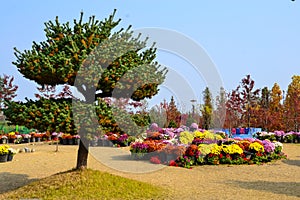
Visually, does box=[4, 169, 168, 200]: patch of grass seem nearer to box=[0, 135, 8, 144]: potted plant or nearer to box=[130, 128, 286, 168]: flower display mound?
box=[130, 128, 286, 168]: flower display mound

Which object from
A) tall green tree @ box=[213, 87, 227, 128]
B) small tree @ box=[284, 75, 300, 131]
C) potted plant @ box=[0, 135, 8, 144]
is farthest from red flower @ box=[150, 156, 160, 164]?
small tree @ box=[284, 75, 300, 131]

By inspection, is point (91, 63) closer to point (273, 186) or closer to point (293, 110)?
point (273, 186)

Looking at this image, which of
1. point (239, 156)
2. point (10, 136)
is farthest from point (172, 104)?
point (239, 156)

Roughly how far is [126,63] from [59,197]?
2951 millimetres

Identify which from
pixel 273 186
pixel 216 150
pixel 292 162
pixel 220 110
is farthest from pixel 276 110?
pixel 273 186

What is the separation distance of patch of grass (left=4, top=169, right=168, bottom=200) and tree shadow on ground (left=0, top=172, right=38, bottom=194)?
817 mm

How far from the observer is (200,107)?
1289 inches

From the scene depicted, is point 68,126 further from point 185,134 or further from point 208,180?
point 185,134

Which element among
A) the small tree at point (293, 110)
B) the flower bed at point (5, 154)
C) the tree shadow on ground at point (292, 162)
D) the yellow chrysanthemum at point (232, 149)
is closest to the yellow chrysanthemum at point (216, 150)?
the yellow chrysanthemum at point (232, 149)

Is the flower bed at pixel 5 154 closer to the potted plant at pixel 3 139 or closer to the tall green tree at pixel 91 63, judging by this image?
the tall green tree at pixel 91 63

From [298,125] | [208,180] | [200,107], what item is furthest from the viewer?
[200,107]

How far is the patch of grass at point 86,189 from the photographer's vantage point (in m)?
6.71

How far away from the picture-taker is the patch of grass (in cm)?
671

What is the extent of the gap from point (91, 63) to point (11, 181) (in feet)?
13.6
